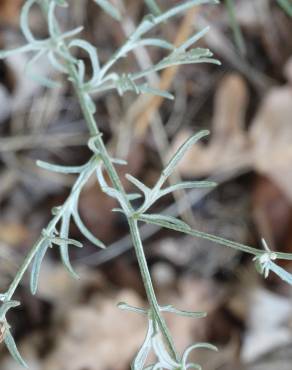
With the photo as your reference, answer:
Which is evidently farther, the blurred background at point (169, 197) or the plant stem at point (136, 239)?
the blurred background at point (169, 197)

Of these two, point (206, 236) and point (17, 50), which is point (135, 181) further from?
point (17, 50)

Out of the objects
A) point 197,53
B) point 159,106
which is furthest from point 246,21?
point 197,53

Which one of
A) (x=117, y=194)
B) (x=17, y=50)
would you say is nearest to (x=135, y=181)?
(x=117, y=194)

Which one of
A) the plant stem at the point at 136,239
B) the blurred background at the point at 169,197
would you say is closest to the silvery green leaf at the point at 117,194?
the plant stem at the point at 136,239

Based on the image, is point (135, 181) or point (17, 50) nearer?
point (135, 181)

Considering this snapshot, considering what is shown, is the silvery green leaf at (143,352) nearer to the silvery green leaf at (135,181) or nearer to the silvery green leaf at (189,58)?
the silvery green leaf at (135,181)

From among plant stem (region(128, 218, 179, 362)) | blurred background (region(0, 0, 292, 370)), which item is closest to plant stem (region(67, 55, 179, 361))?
plant stem (region(128, 218, 179, 362))

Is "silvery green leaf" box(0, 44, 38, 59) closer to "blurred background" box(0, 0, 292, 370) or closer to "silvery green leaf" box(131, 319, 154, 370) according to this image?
"silvery green leaf" box(131, 319, 154, 370)

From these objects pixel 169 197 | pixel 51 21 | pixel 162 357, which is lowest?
pixel 169 197
